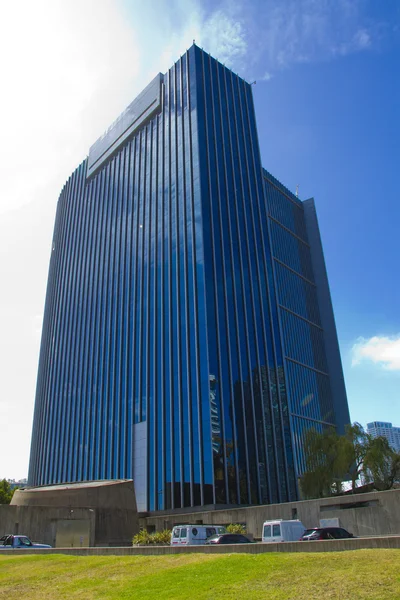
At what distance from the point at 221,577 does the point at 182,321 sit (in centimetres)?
4569


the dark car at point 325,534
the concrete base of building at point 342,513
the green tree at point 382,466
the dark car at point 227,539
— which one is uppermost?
the green tree at point 382,466

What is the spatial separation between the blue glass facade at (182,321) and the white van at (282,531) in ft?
83.0

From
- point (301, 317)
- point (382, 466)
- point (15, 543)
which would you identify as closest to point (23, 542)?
point (15, 543)

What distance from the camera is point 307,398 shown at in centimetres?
8331

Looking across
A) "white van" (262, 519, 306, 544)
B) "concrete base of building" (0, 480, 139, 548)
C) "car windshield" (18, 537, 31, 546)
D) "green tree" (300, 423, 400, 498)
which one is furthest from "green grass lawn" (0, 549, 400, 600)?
"green tree" (300, 423, 400, 498)

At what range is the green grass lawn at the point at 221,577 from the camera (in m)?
11.4

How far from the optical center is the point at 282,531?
23953 mm

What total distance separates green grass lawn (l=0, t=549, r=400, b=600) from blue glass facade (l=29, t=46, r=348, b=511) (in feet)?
111

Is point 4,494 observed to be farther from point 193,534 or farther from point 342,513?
point 342,513

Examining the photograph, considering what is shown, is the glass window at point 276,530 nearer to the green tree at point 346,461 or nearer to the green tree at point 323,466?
the green tree at point 346,461

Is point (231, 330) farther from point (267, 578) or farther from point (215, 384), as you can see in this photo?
point (267, 578)

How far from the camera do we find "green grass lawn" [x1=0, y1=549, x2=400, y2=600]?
11.4 m

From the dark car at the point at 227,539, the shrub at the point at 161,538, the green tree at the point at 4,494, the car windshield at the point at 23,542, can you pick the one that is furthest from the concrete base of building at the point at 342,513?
the green tree at the point at 4,494

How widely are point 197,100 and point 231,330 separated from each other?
3481 cm
